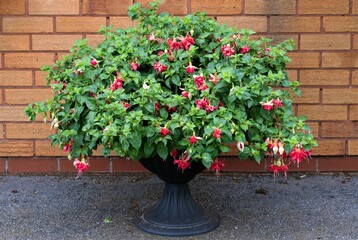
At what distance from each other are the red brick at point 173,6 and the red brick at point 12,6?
3.03ft

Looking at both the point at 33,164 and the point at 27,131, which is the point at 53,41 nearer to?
the point at 27,131

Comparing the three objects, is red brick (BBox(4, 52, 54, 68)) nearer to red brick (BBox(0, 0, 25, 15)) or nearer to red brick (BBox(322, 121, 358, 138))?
red brick (BBox(0, 0, 25, 15))

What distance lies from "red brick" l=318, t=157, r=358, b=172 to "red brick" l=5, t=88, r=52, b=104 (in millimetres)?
2244

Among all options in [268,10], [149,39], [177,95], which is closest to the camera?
[177,95]

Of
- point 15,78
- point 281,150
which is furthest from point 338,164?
point 15,78

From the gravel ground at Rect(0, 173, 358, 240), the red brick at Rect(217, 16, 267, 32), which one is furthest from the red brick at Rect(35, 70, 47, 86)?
the red brick at Rect(217, 16, 267, 32)

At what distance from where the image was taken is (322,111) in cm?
544

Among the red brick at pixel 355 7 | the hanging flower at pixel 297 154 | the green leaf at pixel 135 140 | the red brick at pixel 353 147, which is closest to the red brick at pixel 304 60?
the red brick at pixel 355 7

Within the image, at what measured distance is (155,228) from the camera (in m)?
4.25

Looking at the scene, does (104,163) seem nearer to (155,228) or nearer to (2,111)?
(2,111)

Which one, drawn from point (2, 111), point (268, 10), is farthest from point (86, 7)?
point (268, 10)

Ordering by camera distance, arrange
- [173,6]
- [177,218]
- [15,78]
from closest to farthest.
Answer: [177,218]
[173,6]
[15,78]

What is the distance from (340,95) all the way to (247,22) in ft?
3.07

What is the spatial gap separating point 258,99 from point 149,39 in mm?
781
